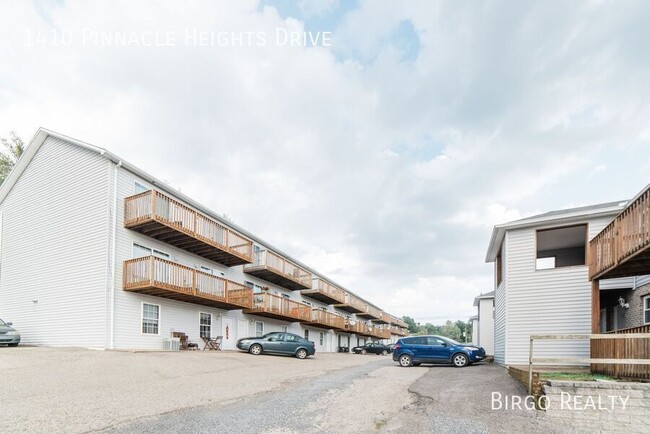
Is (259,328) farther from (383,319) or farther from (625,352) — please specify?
(383,319)

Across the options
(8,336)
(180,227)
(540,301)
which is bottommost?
(8,336)

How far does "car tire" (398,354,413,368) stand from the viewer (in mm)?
17203

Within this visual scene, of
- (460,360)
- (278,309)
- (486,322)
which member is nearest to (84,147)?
(278,309)

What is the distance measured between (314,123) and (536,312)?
433 inches

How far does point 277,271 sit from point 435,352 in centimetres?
1197

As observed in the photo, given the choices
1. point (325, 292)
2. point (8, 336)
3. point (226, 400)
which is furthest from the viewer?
point (325, 292)

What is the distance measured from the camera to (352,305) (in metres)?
41.8

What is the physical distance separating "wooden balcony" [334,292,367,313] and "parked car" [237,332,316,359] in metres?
19.2

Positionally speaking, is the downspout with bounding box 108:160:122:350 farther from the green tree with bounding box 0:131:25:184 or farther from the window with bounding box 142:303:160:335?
the green tree with bounding box 0:131:25:184

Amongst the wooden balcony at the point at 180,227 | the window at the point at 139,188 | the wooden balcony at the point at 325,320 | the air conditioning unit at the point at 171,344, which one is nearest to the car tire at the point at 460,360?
the wooden balcony at the point at 180,227

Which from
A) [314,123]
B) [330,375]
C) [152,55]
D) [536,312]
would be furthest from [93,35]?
[536,312]

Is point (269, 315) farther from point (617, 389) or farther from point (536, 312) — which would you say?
point (617, 389)

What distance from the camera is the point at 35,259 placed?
18312 mm

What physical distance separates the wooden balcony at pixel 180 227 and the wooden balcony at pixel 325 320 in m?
10.1
